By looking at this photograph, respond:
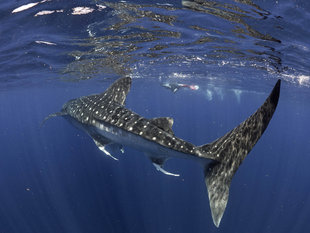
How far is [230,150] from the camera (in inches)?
184

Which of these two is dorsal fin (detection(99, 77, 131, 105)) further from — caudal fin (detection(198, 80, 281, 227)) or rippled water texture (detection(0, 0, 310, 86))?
caudal fin (detection(198, 80, 281, 227))

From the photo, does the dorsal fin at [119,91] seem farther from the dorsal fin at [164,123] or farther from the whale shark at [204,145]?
the dorsal fin at [164,123]

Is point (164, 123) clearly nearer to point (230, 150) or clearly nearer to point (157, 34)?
point (230, 150)

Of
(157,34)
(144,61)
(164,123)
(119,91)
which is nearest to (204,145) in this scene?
(164,123)

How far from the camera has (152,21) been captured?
12.3m

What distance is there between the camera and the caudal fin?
4.32 metres

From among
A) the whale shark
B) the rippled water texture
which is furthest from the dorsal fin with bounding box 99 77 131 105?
the rippled water texture

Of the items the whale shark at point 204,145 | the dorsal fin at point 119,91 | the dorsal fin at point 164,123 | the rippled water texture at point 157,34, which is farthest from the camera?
the rippled water texture at point 157,34

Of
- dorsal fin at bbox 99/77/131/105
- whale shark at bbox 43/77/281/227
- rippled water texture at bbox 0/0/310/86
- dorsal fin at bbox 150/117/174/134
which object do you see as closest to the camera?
whale shark at bbox 43/77/281/227

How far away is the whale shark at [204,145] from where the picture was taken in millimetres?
4262

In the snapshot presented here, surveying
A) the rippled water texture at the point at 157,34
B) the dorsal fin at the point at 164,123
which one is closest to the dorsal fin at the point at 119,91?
the dorsal fin at the point at 164,123

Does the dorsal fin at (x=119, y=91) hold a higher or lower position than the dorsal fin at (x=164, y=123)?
lower

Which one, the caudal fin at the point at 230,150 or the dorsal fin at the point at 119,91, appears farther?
the dorsal fin at the point at 119,91

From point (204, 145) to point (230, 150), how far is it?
55cm
